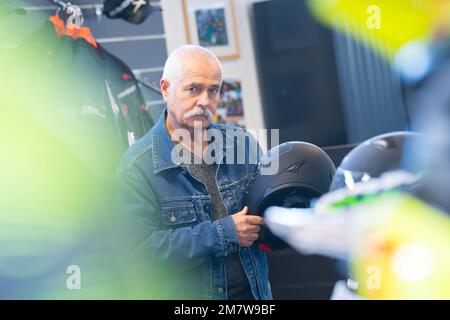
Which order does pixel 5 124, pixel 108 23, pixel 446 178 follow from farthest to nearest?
pixel 108 23
pixel 5 124
pixel 446 178

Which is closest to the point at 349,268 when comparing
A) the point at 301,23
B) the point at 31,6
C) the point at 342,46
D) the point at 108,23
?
the point at 342,46

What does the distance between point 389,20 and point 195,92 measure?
56 centimetres

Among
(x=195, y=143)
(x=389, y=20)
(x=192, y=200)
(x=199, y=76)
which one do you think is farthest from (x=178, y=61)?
(x=389, y=20)

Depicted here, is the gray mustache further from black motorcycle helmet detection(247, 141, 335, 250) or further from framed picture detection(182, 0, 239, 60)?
framed picture detection(182, 0, 239, 60)

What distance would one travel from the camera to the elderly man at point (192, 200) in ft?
3.53

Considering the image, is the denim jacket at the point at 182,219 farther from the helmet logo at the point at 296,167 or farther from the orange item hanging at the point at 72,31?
the orange item hanging at the point at 72,31

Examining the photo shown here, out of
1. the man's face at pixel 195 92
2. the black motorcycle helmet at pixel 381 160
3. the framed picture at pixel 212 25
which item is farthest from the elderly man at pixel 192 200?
the framed picture at pixel 212 25

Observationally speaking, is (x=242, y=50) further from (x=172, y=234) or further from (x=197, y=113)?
(x=172, y=234)

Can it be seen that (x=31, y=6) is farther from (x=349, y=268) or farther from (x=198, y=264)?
(x=349, y=268)

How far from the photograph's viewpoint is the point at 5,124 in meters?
1.38

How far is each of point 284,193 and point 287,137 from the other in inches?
13.4

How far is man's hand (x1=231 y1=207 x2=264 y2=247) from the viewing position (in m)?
1.08

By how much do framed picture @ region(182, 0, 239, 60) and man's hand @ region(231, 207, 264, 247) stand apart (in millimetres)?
538

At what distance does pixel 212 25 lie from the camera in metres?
1.47
